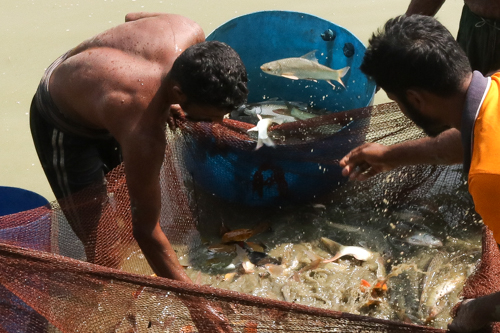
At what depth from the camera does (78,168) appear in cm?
326

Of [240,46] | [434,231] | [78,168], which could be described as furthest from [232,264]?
[240,46]

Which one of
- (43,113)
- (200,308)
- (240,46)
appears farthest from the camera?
(240,46)

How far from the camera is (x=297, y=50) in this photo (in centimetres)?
488

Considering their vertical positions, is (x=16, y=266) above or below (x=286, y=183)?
above

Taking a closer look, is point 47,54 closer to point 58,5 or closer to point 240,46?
point 58,5

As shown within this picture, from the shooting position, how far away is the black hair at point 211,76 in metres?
2.55

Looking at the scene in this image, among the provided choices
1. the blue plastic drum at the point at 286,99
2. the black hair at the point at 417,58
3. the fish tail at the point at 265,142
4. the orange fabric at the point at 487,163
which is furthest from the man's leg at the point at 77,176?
the orange fabric at the point at 487,163

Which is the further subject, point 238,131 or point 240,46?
point 240,46

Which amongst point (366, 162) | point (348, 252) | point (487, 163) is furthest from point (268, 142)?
point (487, 163)

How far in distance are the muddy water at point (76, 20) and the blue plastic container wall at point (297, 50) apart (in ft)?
3.03

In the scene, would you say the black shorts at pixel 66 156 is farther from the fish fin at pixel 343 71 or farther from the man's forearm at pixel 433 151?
the fish fin at pixel 343 71

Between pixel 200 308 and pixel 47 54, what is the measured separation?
4956 mm

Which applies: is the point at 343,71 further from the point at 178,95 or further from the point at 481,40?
the point at 178,95

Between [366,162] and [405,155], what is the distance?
0.23m
